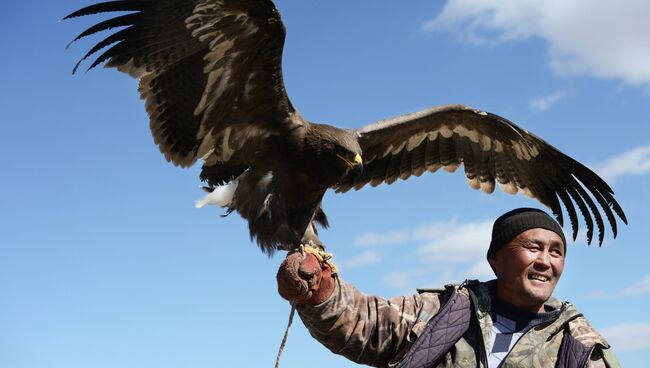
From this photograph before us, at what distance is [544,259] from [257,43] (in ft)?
8.55

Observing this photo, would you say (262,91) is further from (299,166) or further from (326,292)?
(326,292)

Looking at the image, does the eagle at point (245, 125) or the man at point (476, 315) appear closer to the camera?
the man at point (476, 315)

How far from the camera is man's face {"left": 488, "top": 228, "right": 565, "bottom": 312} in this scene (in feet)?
12.0

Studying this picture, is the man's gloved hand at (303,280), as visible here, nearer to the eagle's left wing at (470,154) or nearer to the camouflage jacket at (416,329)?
the camouflage jacket at (416,329)

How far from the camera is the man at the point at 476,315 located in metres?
3.53

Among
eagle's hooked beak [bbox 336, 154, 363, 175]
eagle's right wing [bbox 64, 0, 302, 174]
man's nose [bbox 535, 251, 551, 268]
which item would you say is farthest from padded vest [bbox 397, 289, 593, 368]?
eagle's right wing [bbox 64, 0, 302, 174]

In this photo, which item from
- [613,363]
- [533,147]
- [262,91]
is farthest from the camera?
[533,147]

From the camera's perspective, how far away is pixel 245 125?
552 cm

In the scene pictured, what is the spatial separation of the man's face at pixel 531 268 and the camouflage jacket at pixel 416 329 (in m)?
0.13

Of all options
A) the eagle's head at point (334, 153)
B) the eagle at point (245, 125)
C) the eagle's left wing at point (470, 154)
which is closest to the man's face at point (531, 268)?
the eagle at point (245, 125)

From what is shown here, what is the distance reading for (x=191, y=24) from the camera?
4.98m

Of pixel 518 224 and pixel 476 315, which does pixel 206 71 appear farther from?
pixel 476 315

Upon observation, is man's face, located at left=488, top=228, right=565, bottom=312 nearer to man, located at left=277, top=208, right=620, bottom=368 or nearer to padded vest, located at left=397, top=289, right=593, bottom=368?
man, located at left=277, top=208, right=620, bottom=368

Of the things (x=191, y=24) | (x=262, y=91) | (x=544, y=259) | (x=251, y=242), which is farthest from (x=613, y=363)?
(x=191, y=24)
